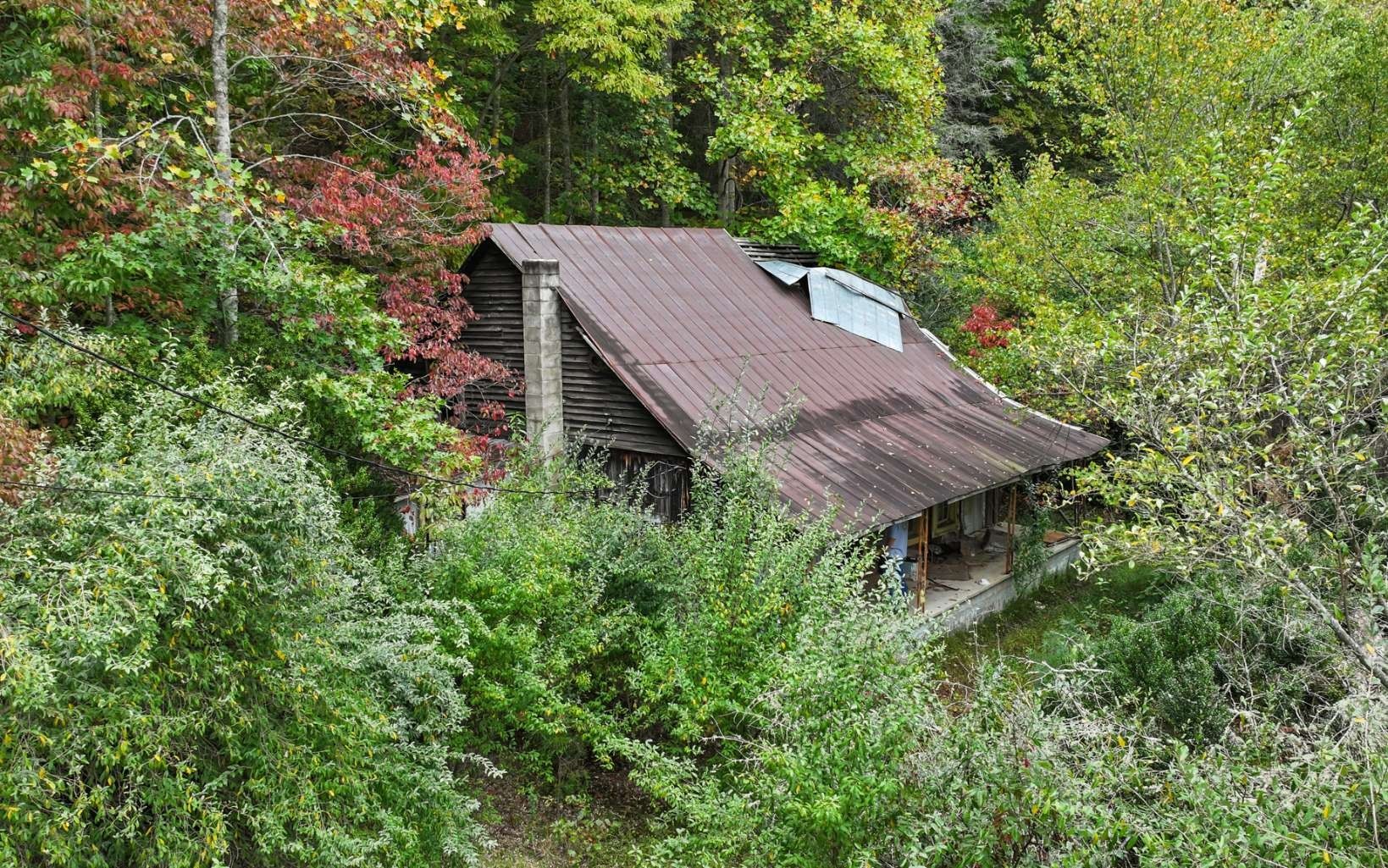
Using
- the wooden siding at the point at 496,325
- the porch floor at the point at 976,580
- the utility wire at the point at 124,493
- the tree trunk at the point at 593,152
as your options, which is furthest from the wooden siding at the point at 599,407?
the tree trunk at the point at 593,152

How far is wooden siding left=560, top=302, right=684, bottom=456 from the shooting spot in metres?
12.9

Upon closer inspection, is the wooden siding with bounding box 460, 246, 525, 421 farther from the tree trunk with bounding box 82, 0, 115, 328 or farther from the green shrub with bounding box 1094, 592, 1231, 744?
the green shrub with bounding box 1094, 592, 1231, 744

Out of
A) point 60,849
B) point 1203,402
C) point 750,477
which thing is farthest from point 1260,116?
point 60,849

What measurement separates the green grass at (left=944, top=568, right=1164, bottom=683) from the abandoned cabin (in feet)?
1.47

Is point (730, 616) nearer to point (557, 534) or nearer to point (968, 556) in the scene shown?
point (557, 534)

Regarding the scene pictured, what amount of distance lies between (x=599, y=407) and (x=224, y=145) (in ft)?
18.8

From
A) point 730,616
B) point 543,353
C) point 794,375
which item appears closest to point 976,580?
point 794,375

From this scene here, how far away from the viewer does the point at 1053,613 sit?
16.2 metres

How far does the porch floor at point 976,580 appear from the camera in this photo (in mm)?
15367

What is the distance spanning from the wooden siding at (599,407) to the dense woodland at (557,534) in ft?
3.83

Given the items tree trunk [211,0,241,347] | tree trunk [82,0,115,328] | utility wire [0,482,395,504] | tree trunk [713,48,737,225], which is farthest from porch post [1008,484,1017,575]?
tree trunk [82,0,115,328]

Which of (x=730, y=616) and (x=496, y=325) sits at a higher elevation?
(x=496, y=325)

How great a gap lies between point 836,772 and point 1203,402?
439cm

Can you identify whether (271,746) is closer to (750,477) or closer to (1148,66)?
(750,477)
